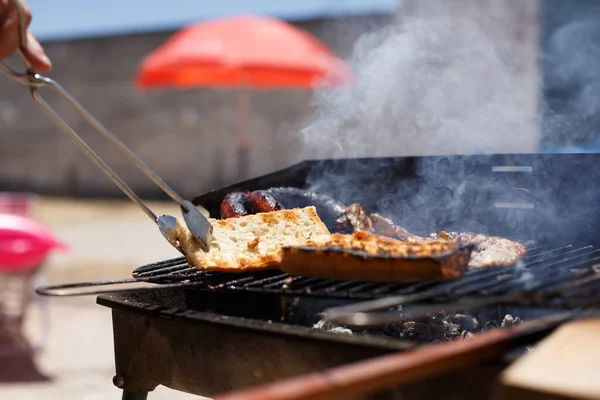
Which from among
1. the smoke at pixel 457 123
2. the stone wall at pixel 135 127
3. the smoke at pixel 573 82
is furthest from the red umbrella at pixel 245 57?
the smoke at pixel 573 82

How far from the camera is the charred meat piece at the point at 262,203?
118 inches

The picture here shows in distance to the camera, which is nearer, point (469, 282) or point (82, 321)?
point (469, 282)

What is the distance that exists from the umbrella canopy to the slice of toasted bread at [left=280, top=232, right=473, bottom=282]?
30.7ft

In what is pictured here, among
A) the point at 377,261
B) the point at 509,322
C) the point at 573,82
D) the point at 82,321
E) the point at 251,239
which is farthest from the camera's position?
the point at 82,321

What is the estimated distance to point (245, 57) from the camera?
11594 millimetres

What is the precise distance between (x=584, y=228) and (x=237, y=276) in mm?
1540

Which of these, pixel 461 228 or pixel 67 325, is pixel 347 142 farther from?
pixel 67 325

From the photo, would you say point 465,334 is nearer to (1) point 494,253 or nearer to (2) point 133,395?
(1) point 494,253

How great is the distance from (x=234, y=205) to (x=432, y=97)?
4047 millimetres

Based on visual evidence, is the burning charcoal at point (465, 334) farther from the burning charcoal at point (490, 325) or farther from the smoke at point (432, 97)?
the smoke at point (432, 97)

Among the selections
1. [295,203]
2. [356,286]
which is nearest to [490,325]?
[356,286]

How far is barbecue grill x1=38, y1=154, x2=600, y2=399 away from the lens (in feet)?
5.98

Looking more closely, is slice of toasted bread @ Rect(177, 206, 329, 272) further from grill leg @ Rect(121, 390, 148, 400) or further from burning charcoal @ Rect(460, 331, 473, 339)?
burning charcoal @ Rect(460, 331, 473, 339)

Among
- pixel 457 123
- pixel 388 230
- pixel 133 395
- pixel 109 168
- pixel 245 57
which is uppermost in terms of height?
pixel 245 57
